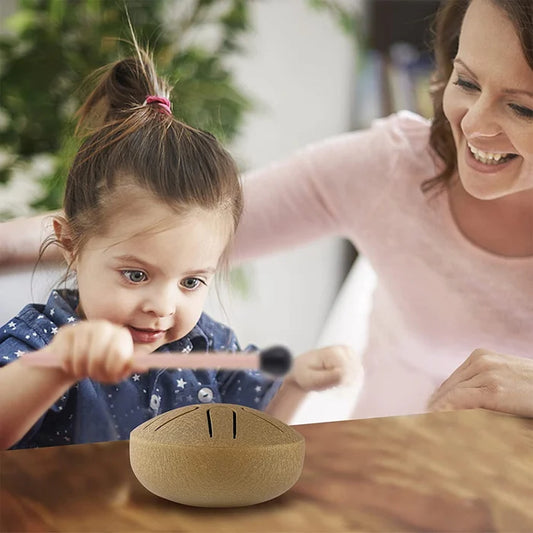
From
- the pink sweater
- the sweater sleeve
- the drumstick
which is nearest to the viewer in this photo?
the drumstick

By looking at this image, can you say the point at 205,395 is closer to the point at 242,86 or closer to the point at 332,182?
the point at 332,182

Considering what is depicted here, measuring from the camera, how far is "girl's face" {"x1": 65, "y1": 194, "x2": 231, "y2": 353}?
0.35 meters

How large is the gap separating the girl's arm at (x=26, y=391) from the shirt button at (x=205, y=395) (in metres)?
0.08

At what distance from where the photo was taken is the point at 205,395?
413 mm

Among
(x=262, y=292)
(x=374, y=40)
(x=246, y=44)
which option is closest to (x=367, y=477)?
(x=262, y=292)

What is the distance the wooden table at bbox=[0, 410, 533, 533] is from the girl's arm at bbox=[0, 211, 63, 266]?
100mm

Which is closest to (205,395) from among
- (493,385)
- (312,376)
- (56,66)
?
(312,376)

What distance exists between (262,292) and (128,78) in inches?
37.9

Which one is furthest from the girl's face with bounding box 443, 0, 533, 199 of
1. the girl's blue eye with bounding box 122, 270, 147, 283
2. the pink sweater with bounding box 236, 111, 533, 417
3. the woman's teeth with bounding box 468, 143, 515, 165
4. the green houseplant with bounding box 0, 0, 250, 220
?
the green houseplant with bounding box 0, 0, 250, 220

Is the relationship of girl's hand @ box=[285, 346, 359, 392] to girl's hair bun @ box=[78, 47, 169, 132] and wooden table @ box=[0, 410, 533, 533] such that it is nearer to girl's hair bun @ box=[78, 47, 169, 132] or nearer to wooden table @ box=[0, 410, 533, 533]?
wooden table @ box=[0, 410, 533, 533]

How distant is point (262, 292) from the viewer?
1356 mm

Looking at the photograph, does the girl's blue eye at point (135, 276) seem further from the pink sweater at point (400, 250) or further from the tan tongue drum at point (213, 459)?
the pink sweater at point (400, 250)

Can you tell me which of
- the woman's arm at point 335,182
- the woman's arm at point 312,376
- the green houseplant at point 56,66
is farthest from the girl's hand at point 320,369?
the green houseplant at point 56,66

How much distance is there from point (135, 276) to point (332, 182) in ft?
1.20
